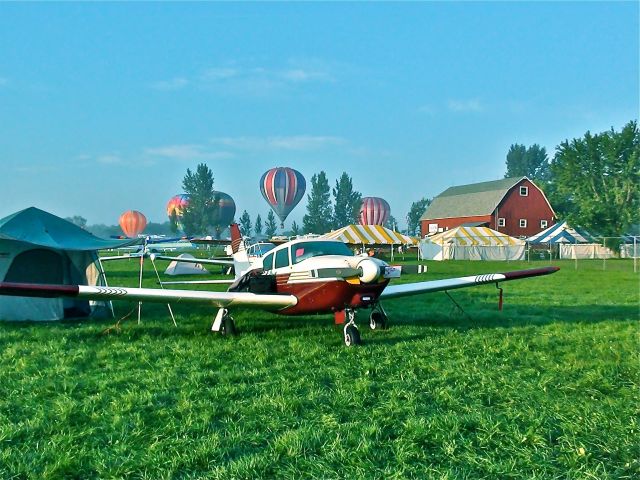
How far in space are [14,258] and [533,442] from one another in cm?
1233

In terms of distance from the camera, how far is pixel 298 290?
34.4 feet

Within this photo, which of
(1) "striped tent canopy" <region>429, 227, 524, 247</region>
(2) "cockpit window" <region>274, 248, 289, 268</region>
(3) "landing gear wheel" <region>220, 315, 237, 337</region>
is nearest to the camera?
(3) "landing gear wheel" <region>220, 315, 237, 337</region>

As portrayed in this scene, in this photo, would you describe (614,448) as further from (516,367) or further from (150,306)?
(150,306)

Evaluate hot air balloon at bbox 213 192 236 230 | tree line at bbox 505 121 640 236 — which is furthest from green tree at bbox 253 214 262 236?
tree line at bbox 505 121 640 236

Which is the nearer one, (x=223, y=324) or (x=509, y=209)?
(x=223, y=324)

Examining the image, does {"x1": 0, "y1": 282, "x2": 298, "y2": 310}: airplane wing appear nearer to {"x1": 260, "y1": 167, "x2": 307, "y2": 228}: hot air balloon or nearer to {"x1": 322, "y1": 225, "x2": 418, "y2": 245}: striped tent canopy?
{"x1": 322, "y1": 225, "x2": 418, "y2": 245}: striped tent canopy

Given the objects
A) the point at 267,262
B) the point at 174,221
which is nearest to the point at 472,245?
the point at 267,262

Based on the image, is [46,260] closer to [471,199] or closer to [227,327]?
[227,327]

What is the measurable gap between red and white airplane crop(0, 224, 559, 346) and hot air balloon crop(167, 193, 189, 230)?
335 feet

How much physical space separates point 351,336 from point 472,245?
1635 inches

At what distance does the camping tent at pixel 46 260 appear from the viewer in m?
12.3

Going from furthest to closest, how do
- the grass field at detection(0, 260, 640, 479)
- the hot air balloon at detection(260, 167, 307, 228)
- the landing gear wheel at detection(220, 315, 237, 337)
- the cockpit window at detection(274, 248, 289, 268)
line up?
the hot air balloon at detection(260, 167, 307, 228) < the cockpit window at detection(274, 248, 289, 268) < the landing gear wheel at detection(220, 315, 237, 337) < the grass field at detection(0, 260, 640, 479)

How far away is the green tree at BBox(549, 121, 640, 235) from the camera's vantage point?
2208 inches

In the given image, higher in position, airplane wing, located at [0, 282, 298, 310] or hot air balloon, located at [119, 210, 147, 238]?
hot air balloon, located at [119, 210, 147, 238]
